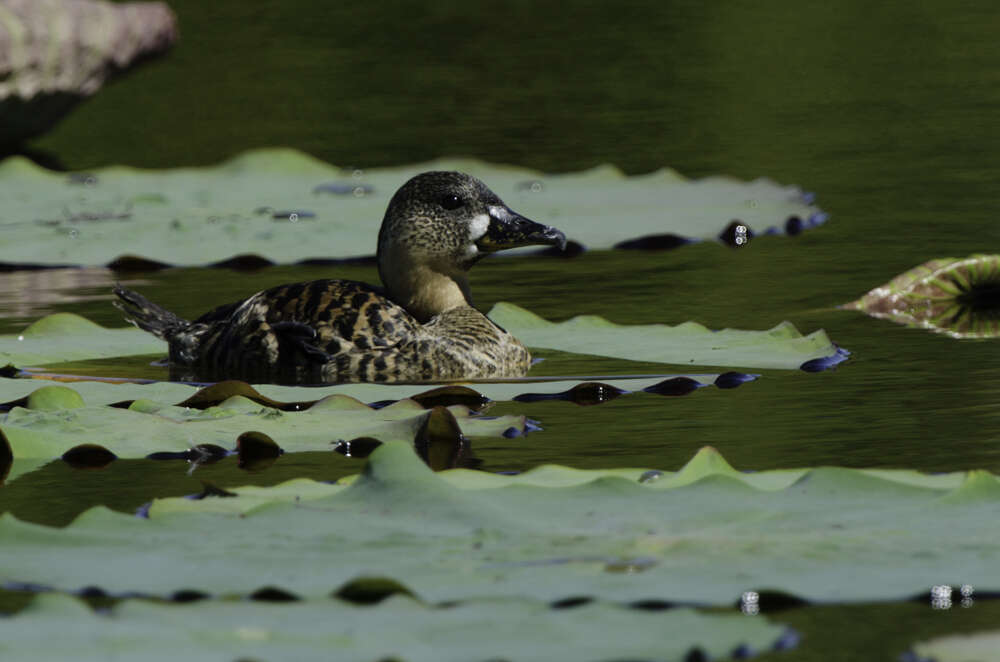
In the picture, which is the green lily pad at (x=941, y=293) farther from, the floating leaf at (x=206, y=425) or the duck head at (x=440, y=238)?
the floating leaf at (x=206, y=425)

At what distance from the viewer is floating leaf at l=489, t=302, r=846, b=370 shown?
616 centimetres

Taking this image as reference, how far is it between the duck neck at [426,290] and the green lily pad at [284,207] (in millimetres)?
1715

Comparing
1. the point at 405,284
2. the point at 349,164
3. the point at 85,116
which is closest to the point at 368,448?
the point at 405,284

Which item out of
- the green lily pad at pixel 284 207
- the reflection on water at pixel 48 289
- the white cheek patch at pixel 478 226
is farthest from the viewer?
the green lily pad at pixel 284 207

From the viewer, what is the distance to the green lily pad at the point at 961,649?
9.50 feet

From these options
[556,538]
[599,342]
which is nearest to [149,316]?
[599,342]

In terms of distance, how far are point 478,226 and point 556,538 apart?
10.9ft

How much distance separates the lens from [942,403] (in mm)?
5391

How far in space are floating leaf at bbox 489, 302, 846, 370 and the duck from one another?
0.24m

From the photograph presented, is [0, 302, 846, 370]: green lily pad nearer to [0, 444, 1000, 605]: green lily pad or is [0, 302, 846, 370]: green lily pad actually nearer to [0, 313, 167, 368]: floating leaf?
[0, 313, 167, 368]: floating leaf

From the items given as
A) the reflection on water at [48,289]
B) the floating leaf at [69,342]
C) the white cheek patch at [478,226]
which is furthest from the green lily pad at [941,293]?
the reflection on water at [48,289]

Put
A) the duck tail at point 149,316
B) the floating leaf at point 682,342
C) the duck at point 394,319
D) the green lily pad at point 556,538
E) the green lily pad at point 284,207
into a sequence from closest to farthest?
the green lily pad at point 556,538 → the floating leaf at point 682,342 → the duck at point 394,319 → the duck tail at point 149,316 → the green lily pad at point 284,207

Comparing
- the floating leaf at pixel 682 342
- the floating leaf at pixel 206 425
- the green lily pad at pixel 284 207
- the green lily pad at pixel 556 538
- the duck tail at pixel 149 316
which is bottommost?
the green lily pad at pixel 556 538

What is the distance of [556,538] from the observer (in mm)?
3637
